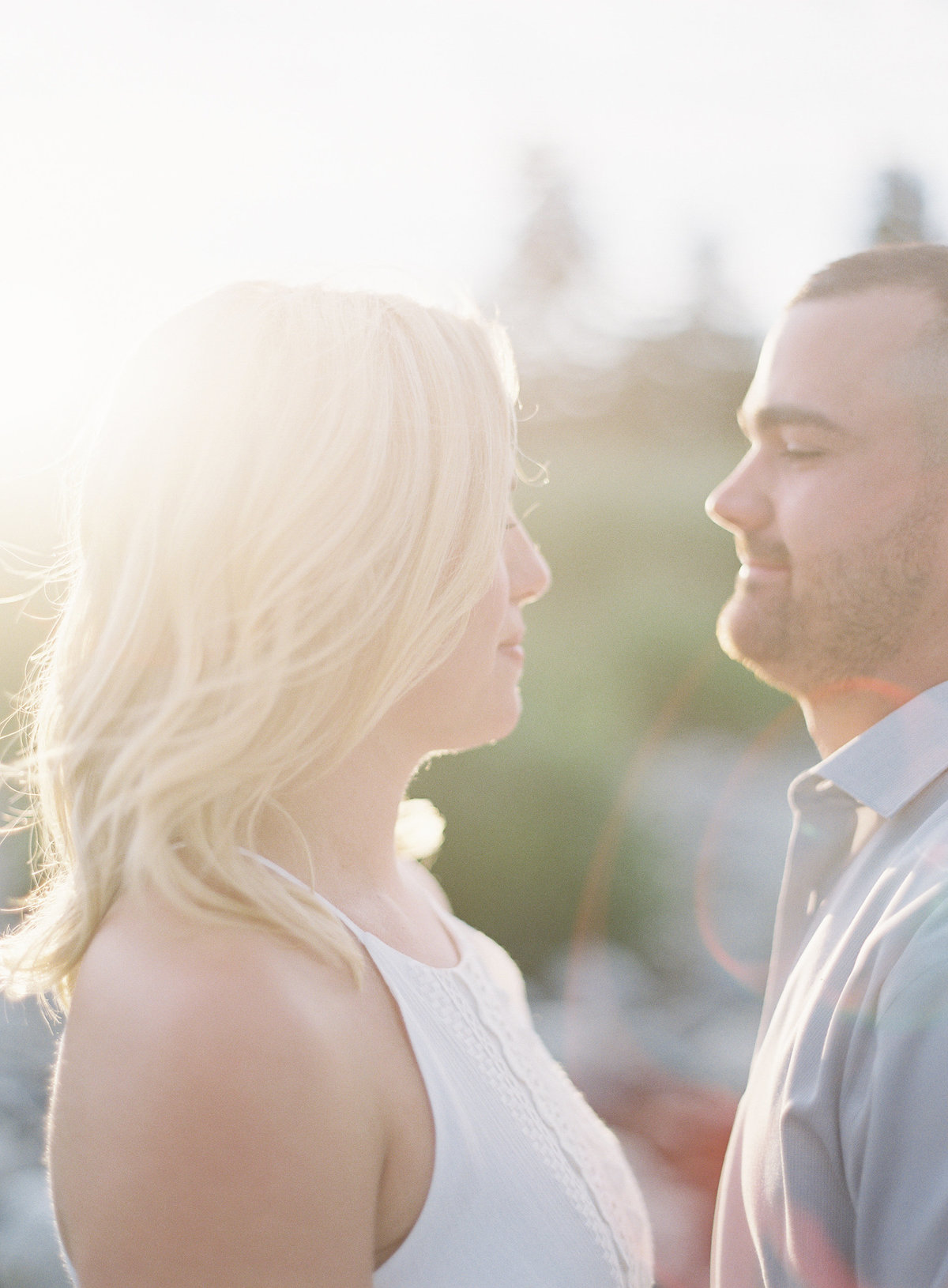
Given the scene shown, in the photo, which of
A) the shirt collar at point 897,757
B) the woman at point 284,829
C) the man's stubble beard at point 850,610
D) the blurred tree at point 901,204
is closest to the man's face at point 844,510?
the man's stubble beard at point 850,610

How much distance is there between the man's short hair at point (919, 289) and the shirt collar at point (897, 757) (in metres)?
0.66

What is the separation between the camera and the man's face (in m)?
2.48

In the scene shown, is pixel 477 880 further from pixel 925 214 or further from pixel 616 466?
pixel 925 214

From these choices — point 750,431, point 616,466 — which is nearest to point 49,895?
point 750,431

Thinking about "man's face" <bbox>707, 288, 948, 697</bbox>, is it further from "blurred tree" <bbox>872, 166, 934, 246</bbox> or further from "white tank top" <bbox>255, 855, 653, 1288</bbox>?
"blurred tree" <bbox>872, 166, 934, 246</bbox>

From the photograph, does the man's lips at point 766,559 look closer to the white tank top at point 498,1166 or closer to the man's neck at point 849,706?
the man's neck at point 849,706

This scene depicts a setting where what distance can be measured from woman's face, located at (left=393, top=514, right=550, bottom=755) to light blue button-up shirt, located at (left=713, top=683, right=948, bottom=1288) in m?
0.78

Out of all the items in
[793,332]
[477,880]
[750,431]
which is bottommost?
[477,880]

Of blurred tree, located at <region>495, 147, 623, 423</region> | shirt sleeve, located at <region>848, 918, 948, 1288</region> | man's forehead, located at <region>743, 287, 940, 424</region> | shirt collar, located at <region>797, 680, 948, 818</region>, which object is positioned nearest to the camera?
shirt sleeve, located at <region>848, 918, 948, 1288</region>

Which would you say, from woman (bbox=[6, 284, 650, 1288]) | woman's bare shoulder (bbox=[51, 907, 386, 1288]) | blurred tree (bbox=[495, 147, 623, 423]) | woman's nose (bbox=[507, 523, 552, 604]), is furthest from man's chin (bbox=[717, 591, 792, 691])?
blurred tree (bbox=[495, 147, 623, 423])

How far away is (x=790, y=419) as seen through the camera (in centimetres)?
263

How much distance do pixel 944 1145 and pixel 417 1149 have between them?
0.80 metres

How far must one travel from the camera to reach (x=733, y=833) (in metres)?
7.82

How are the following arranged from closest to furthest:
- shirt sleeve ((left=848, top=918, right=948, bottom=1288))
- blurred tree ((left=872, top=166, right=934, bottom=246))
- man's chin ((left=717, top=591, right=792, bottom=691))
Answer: shirt sleeve ((left=848, top=918, right=948, bottom=1288)) → man's chin ((left=717, top=591, right=792, bottom=691)) → blurred tree ((left=872, top=166, right=934, bottom=246))
